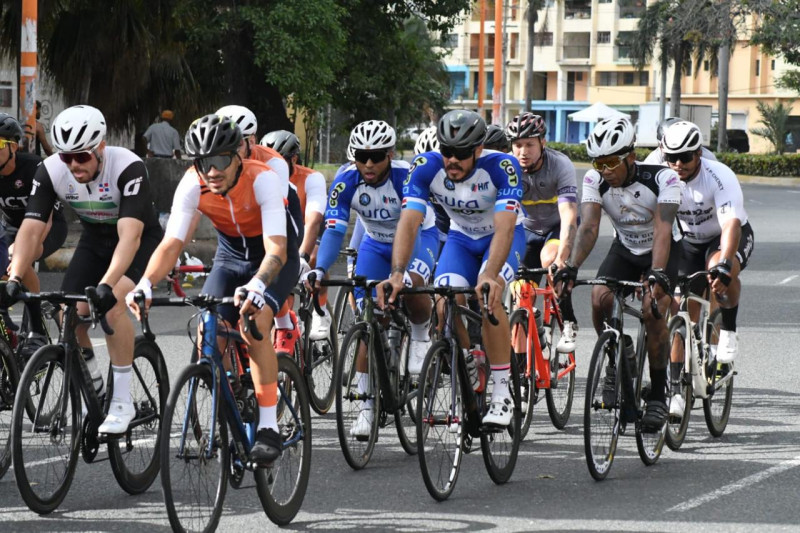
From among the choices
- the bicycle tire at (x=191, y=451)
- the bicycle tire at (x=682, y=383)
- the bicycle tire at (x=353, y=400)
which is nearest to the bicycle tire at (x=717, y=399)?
the bicycle tire at (x=682, y=383)

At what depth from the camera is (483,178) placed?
791 cm

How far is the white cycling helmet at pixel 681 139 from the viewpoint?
8.97 meters

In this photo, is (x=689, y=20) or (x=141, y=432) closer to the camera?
(x=141, y=432)

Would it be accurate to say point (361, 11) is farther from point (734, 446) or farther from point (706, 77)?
point (706, 77)

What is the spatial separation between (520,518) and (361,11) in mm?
19139

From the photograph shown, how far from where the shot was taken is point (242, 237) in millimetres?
6953

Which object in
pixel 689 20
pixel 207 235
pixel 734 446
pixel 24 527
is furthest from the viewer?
pixel 689 20

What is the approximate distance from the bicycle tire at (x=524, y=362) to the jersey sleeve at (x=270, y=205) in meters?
2.55

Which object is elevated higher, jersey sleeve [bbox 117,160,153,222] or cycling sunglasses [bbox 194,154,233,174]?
cycling sunglasses [bbox 194,154,233,174]

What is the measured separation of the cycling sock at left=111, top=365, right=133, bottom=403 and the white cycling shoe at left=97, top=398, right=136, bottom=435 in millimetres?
20

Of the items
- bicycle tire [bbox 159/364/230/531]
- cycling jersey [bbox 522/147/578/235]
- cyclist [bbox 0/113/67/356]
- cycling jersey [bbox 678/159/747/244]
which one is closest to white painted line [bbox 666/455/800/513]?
cycling jersey [bbox 678/159/747/244]

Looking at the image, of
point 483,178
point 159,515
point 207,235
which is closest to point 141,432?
point 159,515

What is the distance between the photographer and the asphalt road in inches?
260

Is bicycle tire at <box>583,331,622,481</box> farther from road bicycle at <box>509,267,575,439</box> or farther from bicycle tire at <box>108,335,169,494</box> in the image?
bicycle tire at <box>108,335,169,494</box>
